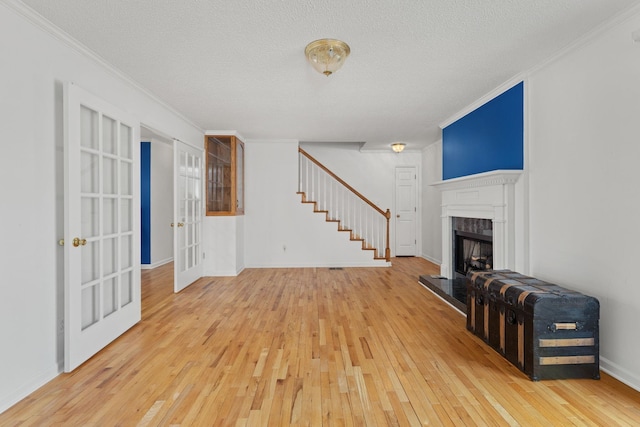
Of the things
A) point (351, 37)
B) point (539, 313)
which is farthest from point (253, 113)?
point (539, 313)

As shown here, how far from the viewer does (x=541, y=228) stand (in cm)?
290

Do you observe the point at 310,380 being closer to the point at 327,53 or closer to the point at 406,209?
the point at 327,53

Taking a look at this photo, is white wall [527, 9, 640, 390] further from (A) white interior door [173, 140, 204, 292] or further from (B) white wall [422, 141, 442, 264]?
(A) white interior door [173, 140, 204, 292]

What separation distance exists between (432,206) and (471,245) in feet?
Answer: 8.48

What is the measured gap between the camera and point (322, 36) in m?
2.32

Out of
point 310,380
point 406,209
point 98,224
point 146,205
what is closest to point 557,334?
point 310,380

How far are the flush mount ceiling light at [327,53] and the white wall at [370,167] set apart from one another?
471 centimetres

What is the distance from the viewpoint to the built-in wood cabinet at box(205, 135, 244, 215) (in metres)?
5.34

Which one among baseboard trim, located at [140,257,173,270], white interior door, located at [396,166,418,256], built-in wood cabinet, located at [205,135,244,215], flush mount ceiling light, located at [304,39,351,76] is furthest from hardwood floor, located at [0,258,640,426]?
white interior door, located at [396,166,418,256]

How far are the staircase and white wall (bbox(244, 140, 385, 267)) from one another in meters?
0.18

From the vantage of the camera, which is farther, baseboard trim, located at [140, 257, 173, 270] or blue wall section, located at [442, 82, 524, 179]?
baseboard trim, located at [140, 257, 173, 270]

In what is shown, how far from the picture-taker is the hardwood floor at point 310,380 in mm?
1781

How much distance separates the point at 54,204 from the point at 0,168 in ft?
1.46

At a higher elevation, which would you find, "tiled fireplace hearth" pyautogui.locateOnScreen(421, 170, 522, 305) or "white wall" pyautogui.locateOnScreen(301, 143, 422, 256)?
"white wall" pyautogui.locateOnScreen(301, 143, 422, 256)
